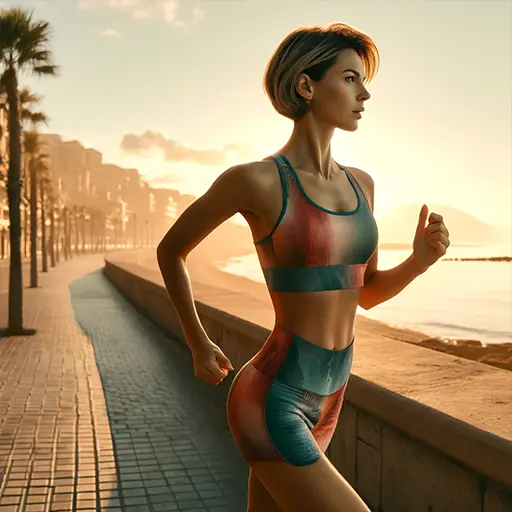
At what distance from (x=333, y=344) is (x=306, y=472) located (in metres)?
0.37

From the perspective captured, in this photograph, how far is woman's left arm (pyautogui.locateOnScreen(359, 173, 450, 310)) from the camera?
6.48ft

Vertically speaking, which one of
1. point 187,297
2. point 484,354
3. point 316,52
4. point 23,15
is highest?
point 23,15

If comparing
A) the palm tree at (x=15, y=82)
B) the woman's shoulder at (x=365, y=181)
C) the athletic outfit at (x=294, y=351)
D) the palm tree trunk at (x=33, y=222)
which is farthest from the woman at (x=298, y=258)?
the palm tree trunk at (x=33, y=222)

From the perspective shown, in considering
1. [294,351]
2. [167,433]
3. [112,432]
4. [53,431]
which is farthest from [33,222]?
[294,351]

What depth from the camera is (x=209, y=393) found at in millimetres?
6863

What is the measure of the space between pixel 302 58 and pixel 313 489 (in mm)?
1170

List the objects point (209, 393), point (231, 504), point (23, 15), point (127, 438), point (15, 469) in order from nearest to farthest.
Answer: point (231, 504) → point (15, 469) → point (127, 438) → point (209, 393) → point (23, 15)

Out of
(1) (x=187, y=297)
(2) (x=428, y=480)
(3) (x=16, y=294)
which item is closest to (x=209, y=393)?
(2) (x=428, y=480)

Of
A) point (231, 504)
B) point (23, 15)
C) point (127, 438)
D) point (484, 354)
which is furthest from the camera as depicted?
point (484, 354)

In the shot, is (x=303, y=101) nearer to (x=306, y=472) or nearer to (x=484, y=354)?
(x=306, y=472)

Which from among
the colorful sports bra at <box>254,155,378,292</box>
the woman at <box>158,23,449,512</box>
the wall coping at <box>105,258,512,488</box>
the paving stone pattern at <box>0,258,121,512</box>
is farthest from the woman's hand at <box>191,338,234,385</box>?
the paving stone pattern at <box>0,258,121,512</box>

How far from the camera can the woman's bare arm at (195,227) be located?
1692mm

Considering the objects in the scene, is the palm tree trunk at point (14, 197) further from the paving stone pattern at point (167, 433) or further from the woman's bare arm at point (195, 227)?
the woman's bare arm at point (195, 227)

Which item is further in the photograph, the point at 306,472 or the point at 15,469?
the point at 15,469
